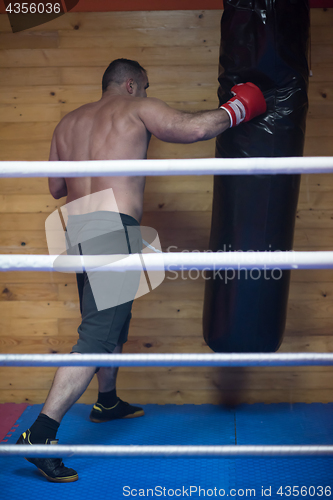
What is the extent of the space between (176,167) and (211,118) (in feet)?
2.43

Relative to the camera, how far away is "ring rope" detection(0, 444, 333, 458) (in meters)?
0.59

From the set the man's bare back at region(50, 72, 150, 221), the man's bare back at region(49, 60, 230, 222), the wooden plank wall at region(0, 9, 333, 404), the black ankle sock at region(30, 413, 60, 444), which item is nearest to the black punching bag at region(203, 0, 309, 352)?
the man's bare back at region(49, 60, 230, 222)

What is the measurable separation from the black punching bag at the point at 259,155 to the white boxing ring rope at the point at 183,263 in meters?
0.78

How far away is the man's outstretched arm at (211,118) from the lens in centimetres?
124

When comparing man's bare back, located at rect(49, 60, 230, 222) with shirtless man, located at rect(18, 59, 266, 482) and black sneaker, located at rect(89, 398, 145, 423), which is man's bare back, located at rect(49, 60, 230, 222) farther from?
black sneaker, located at rect(89, 398, 145, 423)

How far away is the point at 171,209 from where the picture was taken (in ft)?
6.28

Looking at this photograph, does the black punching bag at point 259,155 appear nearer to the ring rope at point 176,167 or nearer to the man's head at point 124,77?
the man's head at point 124,77

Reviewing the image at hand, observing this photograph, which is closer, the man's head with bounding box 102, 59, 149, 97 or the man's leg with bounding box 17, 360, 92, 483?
the man's leg with bounding box 17, 360, 92, 483

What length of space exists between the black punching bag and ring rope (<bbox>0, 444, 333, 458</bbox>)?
83 centimetres

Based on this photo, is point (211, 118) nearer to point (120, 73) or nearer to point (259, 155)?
point (259, 155)

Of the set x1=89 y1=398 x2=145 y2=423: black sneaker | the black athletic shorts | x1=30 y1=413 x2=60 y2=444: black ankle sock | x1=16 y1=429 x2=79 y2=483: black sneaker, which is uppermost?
the black athletic shorts

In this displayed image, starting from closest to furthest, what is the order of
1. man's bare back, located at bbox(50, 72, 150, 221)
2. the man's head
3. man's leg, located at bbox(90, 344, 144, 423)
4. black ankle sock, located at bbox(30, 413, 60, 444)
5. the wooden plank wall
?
black ankle sock, located at bbox(30, 413, 60, 444) < man's bare back, located at bbox(50, 72, 150, 221) < the man's head < man's leg, located at bbox(90, 344, 144, 423) < the wooden plank wall

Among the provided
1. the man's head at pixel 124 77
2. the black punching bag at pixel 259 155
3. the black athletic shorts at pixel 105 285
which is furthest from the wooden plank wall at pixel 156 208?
the black athletic shorts at pixel 105 285

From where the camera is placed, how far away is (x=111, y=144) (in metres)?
1.35
